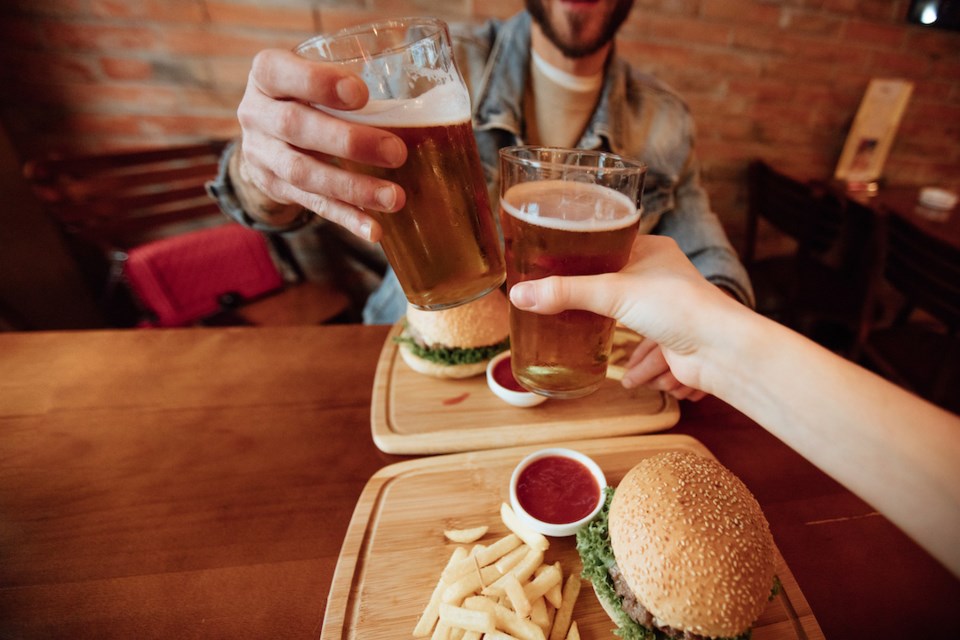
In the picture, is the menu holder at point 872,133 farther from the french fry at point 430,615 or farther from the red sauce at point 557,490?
the french fry at point 430,615

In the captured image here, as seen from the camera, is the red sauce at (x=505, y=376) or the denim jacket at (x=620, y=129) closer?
the red sauce at (x=505, y=376)

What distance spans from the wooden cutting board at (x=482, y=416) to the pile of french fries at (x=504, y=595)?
328 mm

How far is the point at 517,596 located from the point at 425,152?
92 cm

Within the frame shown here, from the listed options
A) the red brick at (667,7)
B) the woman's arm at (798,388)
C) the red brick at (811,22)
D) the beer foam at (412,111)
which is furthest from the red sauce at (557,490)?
the red brick at (811,22)

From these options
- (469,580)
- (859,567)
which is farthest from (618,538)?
(859,567)

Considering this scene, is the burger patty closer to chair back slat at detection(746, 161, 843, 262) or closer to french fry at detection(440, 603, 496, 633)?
french fry at detection(440, 603, 496, 633)

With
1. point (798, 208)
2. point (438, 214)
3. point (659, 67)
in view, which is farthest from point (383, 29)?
point (798, 208)

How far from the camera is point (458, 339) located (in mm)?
1545

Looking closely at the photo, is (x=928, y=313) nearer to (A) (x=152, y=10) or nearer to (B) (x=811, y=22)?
(B) (x=811, y=22)

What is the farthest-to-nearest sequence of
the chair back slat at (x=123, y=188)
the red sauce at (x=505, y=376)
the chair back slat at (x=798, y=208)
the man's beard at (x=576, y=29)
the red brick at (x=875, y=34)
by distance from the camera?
1. the red brick at (x=875, y=34)
2. the chair back slat at (x=798, y=208)
3. the chair back slat at (x=123, y=188)
4. the man's beard at (x=576, y=29)
5. the red sauce at (x=505, y=376)

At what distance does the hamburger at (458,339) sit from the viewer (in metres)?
1.54

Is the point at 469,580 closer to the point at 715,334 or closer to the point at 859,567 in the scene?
the point at 715,334

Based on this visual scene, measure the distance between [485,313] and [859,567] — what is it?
122 cm

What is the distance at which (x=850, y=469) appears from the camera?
2.40ft
